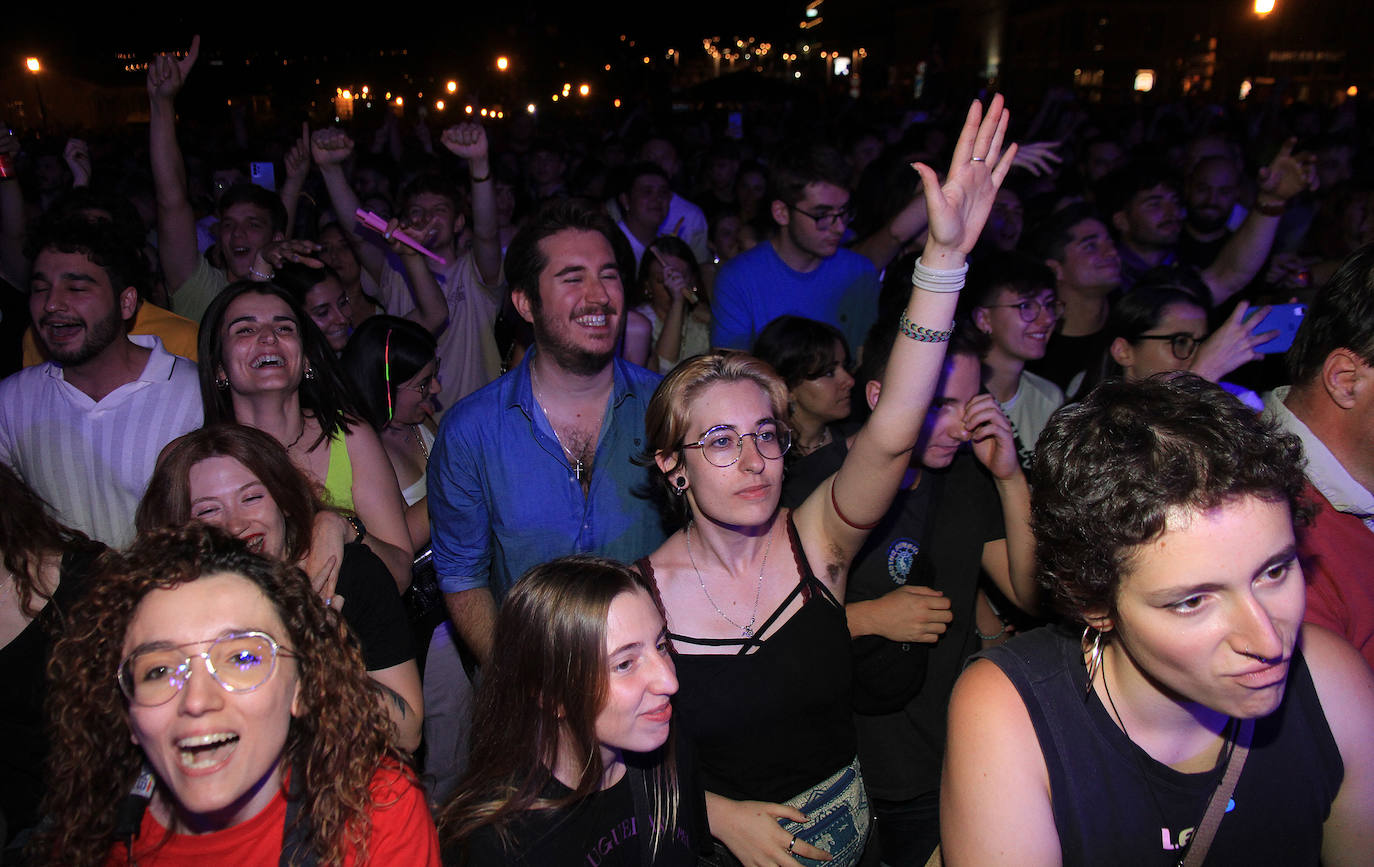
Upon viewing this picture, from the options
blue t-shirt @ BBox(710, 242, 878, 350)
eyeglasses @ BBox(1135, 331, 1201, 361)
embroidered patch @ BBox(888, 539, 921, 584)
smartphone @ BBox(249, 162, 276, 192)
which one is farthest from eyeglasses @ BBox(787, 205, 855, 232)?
smartphone @ BBox(249, 162, 276, 192)

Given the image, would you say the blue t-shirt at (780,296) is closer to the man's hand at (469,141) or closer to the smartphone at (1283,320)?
the man's hand at (469,141)

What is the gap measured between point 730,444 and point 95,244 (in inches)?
100

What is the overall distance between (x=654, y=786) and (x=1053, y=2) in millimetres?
38136

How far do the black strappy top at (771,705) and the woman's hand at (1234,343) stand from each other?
1617 millimetres

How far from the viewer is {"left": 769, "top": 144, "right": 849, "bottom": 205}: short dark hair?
421 cm

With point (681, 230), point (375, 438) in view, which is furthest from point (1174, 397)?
point (681, 230)

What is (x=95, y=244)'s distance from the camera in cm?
314

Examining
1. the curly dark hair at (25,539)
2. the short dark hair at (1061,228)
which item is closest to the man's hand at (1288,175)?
the short dark hair at (1061,228)

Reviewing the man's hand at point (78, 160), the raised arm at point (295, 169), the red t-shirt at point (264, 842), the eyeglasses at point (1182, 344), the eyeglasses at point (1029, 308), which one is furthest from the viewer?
the man's hand at point (78, 160)

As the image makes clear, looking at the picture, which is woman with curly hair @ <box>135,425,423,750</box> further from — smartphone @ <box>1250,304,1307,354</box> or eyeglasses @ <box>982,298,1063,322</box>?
smartphone @ <box>1250,304,1307,354</box>

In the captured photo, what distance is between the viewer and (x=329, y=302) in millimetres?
4082

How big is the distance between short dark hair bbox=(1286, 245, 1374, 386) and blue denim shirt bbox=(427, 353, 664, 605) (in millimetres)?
1822

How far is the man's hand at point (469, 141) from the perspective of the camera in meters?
4.41

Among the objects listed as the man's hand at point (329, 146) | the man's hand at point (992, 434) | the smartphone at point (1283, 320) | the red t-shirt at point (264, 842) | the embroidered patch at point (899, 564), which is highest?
the man's hand at point (329, 146)
